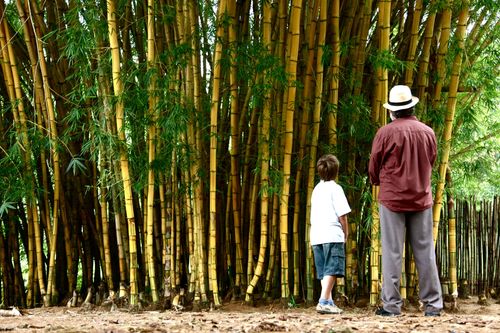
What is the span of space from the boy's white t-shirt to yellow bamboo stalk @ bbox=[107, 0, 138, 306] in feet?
3.73

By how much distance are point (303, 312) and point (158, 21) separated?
2.04 metres

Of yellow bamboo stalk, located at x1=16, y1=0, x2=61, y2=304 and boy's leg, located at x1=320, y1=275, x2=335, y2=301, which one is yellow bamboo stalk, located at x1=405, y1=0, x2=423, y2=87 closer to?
boy's leg, located at x1=320, y1=275, x2=335, y2=301

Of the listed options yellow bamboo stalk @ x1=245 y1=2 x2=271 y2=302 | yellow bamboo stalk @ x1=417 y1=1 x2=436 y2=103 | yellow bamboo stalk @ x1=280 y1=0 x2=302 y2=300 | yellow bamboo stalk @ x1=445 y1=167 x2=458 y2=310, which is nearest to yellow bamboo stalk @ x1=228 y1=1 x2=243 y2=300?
yellow bamboo stalk @ x1=245 y1=2 x2=271 y2=302

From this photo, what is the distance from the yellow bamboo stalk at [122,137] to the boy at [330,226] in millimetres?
1141

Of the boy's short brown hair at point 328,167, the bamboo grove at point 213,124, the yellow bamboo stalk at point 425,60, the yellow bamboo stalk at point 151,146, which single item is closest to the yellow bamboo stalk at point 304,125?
the bamboo grove at point 213,124

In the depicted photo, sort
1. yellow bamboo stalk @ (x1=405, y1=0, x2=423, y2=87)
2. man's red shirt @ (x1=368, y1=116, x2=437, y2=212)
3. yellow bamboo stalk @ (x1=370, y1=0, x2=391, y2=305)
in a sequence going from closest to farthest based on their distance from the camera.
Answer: man's red shirt @ (x1=368, y1=116, x2=437, y2=212) < yellow bamboo stalk @ (x1=370, y1=0, x2=391, y2=305) < yellow bamboo stalk @ (x1=405, y1=0, x2=423, y2=87)

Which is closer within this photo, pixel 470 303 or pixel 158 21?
pixel 158 21

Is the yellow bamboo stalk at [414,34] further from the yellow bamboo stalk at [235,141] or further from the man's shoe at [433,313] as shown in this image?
the man's shoe at [433,313]

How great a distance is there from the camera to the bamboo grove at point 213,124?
12.9ft

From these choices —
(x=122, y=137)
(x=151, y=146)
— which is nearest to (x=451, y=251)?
(x=151, y=146)

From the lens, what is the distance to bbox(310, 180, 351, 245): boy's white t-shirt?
12.0 ft

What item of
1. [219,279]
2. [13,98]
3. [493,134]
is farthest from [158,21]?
[493,134]

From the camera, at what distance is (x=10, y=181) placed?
172 inches

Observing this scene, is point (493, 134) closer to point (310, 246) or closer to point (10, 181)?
point (310, 246)
